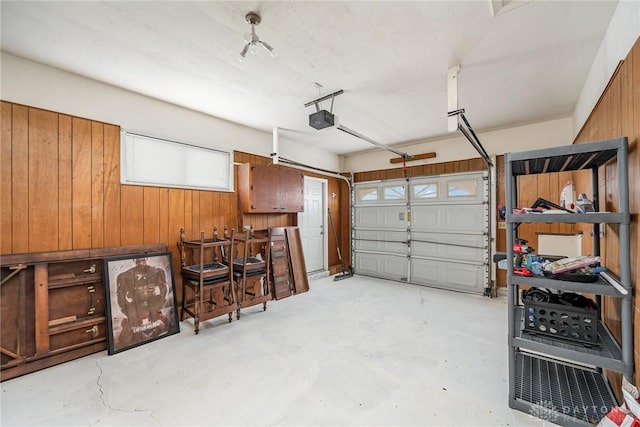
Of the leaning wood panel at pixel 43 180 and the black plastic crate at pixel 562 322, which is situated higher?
the leaning wood panel at pixel 43 180

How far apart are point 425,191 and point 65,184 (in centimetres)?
519

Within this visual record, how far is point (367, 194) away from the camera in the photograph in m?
6.14

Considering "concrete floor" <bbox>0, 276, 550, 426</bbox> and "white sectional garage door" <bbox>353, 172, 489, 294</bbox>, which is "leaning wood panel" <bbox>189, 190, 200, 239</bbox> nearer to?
"concrete floor" <bbox>0, 276, 550, 426</bbox>

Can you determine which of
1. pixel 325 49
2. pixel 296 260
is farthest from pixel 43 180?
pixel 296 260

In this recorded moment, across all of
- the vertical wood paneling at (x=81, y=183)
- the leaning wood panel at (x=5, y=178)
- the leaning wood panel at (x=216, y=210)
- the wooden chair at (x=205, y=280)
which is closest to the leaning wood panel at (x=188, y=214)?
the wooden chair at (x=205, y=280)

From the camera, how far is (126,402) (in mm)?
1958

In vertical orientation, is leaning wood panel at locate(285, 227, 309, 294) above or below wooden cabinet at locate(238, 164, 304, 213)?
below

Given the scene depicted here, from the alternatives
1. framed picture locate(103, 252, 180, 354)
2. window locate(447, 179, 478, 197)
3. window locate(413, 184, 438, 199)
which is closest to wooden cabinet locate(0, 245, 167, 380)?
framed picture locate(103, 252, 180, 354)

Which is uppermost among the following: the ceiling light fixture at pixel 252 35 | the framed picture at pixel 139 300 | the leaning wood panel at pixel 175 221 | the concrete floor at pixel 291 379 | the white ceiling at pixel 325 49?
the white ceiling at pixel 325 49

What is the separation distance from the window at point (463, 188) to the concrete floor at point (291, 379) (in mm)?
2145

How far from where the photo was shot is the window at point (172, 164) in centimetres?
316

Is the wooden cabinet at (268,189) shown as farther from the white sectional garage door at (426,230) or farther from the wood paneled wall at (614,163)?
the wood paneled wall at (614,163)

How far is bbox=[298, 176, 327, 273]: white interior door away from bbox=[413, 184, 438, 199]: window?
6.19 feet

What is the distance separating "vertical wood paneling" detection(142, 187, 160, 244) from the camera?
3238mm
